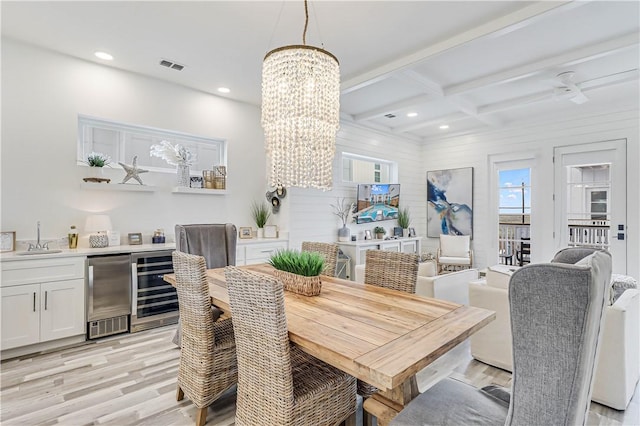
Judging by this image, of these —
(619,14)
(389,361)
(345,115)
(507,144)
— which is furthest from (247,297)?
(507,144)

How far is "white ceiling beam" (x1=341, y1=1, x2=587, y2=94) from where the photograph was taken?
2.44 metres

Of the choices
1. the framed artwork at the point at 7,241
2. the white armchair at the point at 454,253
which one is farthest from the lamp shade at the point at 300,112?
the white armchair at the point at 454,253

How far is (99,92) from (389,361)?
13.8 ft

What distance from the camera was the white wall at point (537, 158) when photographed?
4.65 metres

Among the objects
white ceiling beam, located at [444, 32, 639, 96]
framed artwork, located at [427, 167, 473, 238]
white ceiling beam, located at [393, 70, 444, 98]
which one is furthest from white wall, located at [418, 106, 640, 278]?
white ceiling beam, located at [393, 70, 444, 98]

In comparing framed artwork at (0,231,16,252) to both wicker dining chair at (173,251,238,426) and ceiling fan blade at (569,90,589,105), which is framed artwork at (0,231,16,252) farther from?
ceiling fan blade at (569,90,589,105)

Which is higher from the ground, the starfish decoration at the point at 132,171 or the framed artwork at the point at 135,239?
the starfish decoration at the point at 132,171

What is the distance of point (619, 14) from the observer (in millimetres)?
2646

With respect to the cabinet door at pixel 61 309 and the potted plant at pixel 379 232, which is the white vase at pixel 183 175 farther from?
the potted plant at pixel 379 232

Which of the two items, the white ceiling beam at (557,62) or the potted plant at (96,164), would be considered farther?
the potted plant at (96,164)

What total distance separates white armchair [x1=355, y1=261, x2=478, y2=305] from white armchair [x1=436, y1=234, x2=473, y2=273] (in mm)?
2449

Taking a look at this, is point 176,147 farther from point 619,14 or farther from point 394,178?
point 619,14

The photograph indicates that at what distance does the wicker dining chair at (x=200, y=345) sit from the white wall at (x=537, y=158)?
555 cm

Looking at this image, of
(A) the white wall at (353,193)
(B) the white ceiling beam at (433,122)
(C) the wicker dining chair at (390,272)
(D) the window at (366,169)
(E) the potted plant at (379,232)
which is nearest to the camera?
(C) the wicker dining chair at (390,272)
